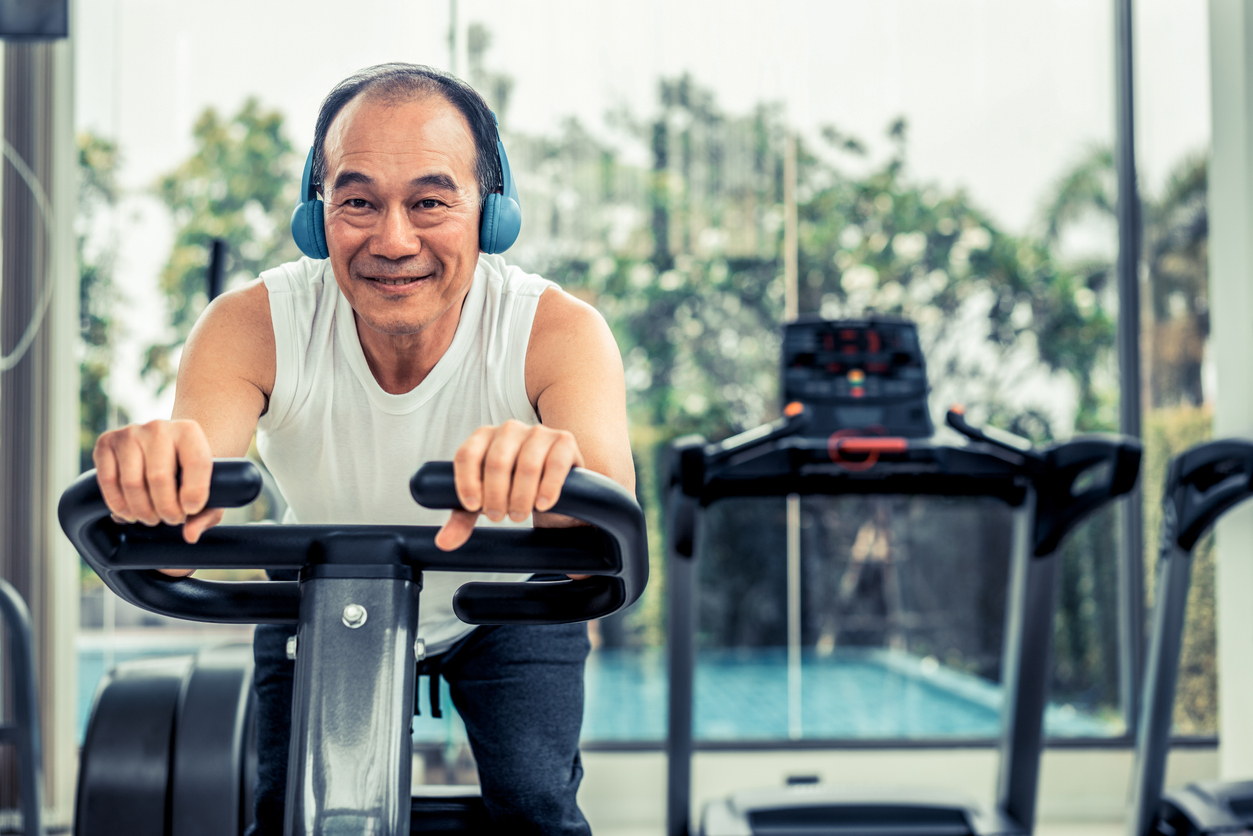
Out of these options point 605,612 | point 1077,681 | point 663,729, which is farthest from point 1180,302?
point 605,612

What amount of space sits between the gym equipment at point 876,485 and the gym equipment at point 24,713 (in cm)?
137

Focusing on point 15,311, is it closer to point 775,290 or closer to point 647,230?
point 647,230

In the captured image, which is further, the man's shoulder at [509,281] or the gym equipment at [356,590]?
the man's shoulder at [509,281]

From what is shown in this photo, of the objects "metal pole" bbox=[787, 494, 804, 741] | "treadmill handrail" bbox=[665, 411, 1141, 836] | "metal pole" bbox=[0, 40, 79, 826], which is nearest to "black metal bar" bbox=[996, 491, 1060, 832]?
"treadmill handrail" bbox=[665, 411, 1141, 836]

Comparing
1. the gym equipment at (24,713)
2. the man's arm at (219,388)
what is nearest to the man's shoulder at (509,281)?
the man's arm at (219,388)

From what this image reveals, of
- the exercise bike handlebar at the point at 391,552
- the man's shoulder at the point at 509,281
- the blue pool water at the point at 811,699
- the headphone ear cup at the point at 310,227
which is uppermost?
the headphone ear cup at the point at 310,227

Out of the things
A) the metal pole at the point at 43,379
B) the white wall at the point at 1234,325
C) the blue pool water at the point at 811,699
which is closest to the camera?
the white wall at the point at 1234,325

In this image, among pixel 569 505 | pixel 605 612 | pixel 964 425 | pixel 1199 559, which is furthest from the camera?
pixel 1199 559

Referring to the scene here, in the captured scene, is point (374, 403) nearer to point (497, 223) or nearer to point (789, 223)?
point (497, 223)

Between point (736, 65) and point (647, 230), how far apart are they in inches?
23.0

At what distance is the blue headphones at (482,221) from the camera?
1152 millimetres

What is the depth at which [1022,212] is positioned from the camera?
3.17m

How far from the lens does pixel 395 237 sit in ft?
3.50

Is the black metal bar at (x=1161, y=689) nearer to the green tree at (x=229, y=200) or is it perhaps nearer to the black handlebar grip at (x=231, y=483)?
the black handlebar grip at (x=231, y=483)
